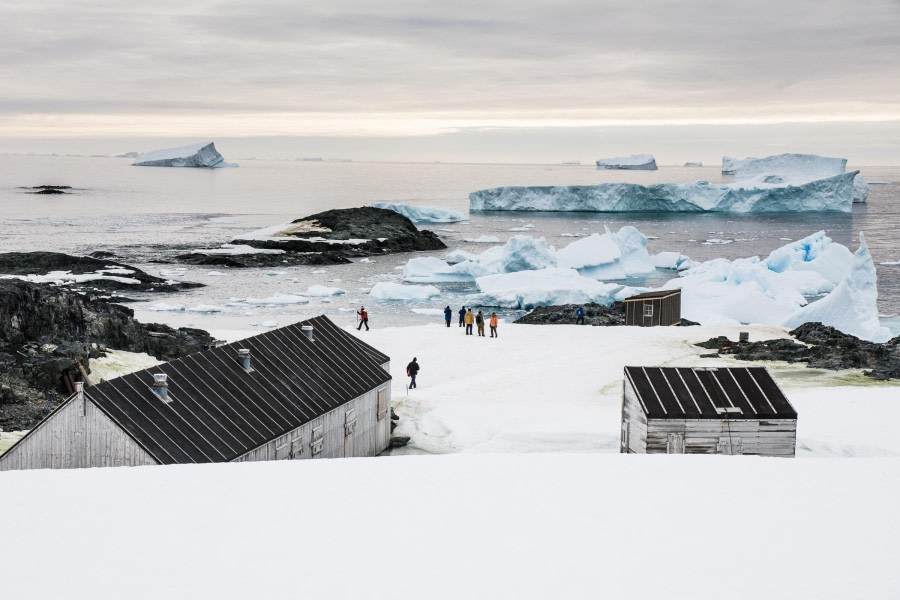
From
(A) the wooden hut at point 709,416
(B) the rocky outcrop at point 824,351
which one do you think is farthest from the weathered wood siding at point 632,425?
(B) the rocky outcrop at point 824,351

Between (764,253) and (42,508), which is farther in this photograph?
(764,253)

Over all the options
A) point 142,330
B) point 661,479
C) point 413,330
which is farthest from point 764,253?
point 661,479

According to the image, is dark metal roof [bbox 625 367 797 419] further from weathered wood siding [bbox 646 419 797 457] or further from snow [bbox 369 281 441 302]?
snow [bbox 369 281 441 302]

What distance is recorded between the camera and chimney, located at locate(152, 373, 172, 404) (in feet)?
40.7

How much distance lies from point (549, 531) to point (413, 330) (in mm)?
21388

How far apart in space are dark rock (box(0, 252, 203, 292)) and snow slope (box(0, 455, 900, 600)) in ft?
121

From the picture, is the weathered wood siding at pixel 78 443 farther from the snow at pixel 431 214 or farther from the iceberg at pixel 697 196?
the iceberg at pixel 697 196

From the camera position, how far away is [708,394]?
1391cm

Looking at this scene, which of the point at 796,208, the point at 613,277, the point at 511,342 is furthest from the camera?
the point at 796,208

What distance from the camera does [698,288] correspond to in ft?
125

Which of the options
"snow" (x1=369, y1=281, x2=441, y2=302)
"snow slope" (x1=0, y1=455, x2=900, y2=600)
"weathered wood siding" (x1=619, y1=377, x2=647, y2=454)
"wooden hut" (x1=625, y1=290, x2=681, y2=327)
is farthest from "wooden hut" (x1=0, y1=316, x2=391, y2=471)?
"snow" (x1=369, y1=281, x2=441, y2=302)

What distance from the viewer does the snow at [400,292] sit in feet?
135

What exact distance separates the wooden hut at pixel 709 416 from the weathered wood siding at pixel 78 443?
681 cm

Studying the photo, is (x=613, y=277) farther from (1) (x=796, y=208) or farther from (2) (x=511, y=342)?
(1) (x=796, y=208)
